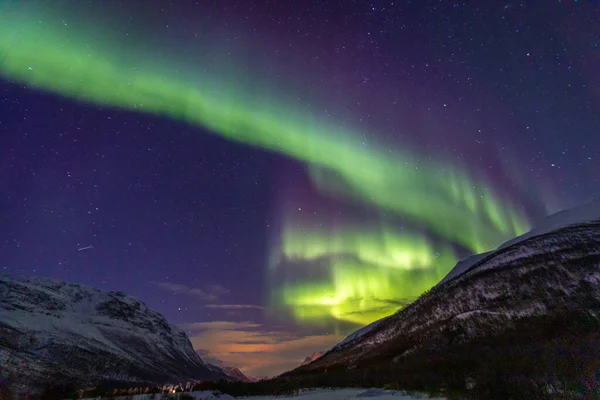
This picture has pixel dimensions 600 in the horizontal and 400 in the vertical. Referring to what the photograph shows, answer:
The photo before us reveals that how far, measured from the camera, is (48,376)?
630 feet

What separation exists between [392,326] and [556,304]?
4334 centimetres

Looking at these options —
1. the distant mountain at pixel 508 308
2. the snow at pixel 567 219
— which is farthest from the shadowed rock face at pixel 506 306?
the snow at pixel 567 219

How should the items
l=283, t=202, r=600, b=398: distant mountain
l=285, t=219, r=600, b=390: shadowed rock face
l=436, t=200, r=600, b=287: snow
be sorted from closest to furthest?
l=283, t=202, r=600, b=398: distant mountain
l=285, t=219, r=600, b=390: shadowed rock face
l=436, t=200, r=600, b=287: snow

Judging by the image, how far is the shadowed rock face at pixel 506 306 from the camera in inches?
2648

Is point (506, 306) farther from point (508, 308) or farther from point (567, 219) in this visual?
point (567, 219)

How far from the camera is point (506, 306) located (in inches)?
3147

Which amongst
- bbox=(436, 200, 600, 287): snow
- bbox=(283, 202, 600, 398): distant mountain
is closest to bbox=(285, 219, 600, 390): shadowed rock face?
bbox=(283, 202, 600, 398): distant mountain

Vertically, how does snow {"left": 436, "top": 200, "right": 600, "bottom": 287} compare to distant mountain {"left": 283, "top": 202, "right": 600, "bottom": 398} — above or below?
above

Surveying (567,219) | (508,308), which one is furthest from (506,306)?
(567,219)

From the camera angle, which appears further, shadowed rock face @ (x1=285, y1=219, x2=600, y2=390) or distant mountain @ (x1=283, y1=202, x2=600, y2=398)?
shadowed rock face @ (x1=285, y1=219, x2=600, y2=390)

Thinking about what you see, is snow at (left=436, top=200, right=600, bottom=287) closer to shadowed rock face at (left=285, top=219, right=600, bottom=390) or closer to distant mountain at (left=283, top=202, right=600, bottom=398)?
distant mountain at (left=283, top=202, right=600, bottom=398)

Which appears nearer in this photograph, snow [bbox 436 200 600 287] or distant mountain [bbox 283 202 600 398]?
distant mountain [bbox 283 202 600 398]

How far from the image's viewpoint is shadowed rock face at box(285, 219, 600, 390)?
6725 cm

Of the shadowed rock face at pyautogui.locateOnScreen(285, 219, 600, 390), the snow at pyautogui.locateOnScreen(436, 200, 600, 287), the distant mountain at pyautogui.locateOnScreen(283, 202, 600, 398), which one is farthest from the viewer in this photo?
the snow at pyautogui.locateOnScreen(436, 200, 600, 287)
